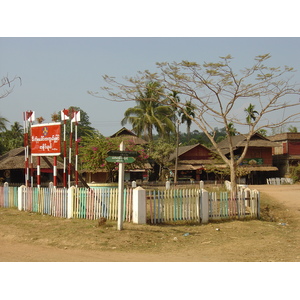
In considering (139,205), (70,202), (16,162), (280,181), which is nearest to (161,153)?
(280,181)

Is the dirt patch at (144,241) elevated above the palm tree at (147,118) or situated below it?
below

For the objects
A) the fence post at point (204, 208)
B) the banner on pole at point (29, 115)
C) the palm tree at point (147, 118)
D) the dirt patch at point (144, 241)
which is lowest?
the dirt patch at point (144, 241)

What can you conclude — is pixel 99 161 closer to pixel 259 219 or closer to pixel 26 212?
pixel 26 212

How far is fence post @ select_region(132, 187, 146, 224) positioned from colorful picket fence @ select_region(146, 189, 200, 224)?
14.8 inches

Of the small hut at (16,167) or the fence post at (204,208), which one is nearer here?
the fence post at (204,208)

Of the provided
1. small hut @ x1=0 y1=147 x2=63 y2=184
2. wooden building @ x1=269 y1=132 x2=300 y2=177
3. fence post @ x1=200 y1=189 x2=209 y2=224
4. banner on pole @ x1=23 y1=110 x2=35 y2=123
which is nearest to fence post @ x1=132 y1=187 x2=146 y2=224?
fence post @ x1=200 y1=189 x2=209 y2=224

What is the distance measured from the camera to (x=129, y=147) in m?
19.5

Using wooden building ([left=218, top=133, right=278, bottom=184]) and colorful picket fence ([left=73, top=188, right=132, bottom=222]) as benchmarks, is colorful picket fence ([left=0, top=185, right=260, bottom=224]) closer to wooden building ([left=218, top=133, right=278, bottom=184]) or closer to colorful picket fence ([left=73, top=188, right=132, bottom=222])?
colorful picket fence ([left=73, top=188, right=132, bottom=222])

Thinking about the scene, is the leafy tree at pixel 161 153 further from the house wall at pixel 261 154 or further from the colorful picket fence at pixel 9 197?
the colorful picket fence at pixel 9 197

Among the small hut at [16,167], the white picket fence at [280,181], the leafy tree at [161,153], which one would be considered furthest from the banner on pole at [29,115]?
the white picket fence at [280,181]

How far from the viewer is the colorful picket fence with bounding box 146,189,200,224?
12.6 m

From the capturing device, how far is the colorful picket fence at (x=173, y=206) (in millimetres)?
12602

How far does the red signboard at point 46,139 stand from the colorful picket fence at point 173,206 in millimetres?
4455

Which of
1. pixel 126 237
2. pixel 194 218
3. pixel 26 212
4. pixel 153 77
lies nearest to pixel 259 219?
pixel 194 218
